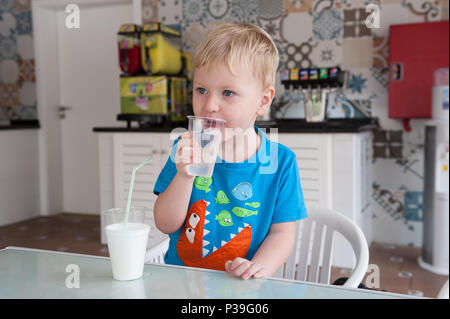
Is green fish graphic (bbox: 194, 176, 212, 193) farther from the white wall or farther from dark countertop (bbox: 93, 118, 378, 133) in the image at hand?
the white wall

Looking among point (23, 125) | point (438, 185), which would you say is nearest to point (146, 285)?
point (438, 185)

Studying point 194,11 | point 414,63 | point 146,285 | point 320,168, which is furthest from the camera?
point 194,11

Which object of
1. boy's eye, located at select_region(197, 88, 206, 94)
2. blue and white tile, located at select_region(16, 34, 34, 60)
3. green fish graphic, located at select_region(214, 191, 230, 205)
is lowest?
green fish graphic, located at select_region(214, 191, 230, 205)

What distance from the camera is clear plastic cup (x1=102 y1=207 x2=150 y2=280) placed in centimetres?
71

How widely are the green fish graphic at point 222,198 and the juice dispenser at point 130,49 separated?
251 centimetres

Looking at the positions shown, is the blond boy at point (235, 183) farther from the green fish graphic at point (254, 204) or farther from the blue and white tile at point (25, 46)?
the blue and white tile at point (25, 46)

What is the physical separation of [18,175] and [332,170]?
9.32ft

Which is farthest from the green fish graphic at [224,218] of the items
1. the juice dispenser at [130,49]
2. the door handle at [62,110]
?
the door handle at [62,110]

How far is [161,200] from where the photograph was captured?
0.95 metres

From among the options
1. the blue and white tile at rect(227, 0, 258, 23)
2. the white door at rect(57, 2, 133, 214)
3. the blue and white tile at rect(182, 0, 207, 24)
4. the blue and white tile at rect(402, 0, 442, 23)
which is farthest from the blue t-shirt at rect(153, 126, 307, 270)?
the white door at rect(57, 2, 133, 214)

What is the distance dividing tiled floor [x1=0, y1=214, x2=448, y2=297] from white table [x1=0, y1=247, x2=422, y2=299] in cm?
125

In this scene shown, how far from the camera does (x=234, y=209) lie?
1.00 m

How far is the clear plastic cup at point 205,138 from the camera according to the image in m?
0.74

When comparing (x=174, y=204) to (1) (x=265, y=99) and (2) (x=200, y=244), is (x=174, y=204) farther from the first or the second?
(1) (x=265, y=99)
